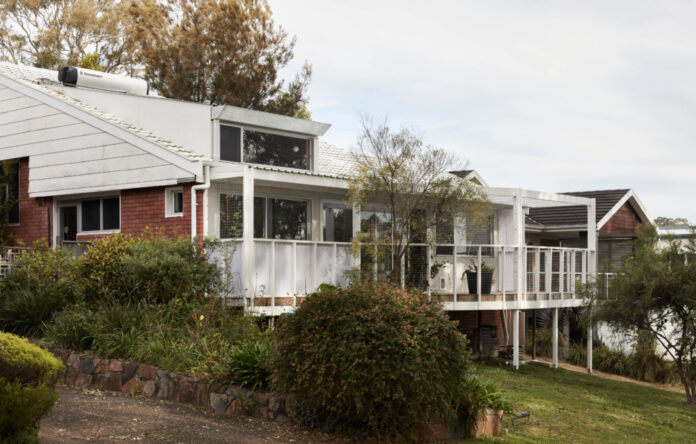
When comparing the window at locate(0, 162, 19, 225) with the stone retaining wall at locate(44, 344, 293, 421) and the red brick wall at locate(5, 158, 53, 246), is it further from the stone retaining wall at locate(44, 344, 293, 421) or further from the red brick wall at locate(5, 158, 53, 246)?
the stone retaining wall at locate(44, 344, 293, 421)

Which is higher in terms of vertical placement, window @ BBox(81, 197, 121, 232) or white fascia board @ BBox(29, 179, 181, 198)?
white fascia board @ BBox(29, 179, 181, 198)

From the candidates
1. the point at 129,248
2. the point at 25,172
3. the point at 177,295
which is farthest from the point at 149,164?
the point at 25,172

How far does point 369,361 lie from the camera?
861cm

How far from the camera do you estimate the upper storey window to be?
56.9 feet

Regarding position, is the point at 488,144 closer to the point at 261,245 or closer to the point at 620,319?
the point at 620,319

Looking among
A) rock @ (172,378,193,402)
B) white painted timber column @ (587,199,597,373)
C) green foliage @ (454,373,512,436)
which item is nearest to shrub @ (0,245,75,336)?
rock @ (172,378,193,402)

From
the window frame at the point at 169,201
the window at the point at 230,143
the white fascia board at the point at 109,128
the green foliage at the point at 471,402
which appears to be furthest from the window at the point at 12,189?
the green foliage at the point at 471,402

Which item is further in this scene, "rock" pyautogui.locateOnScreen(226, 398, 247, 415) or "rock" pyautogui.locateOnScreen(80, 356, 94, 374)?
"rock" pyautogui.locateOnScreen(80, 356, 94, 374)

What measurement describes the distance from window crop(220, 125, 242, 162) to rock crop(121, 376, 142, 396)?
720cm

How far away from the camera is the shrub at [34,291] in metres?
13.5

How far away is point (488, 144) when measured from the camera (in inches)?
789

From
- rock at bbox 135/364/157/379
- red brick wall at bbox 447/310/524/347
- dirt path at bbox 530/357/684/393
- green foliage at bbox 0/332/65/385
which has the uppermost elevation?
green foliage at bbox 0/332/65/385

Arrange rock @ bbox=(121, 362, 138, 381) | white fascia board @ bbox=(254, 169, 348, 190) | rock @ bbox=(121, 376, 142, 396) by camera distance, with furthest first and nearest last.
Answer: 1. white fascia board @ bbox=(254, 169, 348, 190)
2. rock @ bbox=(121, 362, 138, 381)
3. rock @ bbox=(121, 376, 142, 396)

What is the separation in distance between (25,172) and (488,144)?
11.8 meters
